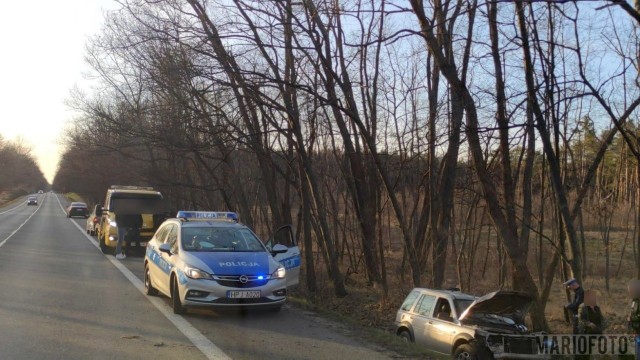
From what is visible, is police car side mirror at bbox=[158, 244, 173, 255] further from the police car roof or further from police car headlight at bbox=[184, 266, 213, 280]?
police car headlight at bbox=[184, 266, 213, 280]

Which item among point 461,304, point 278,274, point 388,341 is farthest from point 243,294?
point 461,304

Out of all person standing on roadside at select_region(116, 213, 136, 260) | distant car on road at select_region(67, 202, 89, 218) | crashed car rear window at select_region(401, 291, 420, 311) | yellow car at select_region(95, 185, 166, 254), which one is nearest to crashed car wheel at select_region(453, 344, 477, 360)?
crashed car rear window at select_region(401, 291, 420, 311)

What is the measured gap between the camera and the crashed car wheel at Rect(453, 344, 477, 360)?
307 inches

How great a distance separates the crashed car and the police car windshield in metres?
2.91

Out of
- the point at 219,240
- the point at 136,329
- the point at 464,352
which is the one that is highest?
the point at 219,240

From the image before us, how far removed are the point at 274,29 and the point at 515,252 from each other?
7.12 m

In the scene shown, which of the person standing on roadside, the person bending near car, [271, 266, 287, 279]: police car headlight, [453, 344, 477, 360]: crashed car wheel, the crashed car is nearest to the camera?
the crashed car

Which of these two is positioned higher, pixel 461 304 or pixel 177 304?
pixel 461 304

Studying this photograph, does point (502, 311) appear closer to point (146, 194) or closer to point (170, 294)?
point (170, 294)

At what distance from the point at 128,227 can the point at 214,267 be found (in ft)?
42.9

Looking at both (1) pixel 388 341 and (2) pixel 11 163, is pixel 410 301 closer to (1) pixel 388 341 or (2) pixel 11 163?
(1) pixel 388 341

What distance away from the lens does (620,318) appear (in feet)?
47.2

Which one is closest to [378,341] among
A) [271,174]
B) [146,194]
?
[271,174]

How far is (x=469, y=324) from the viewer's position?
858 cm
